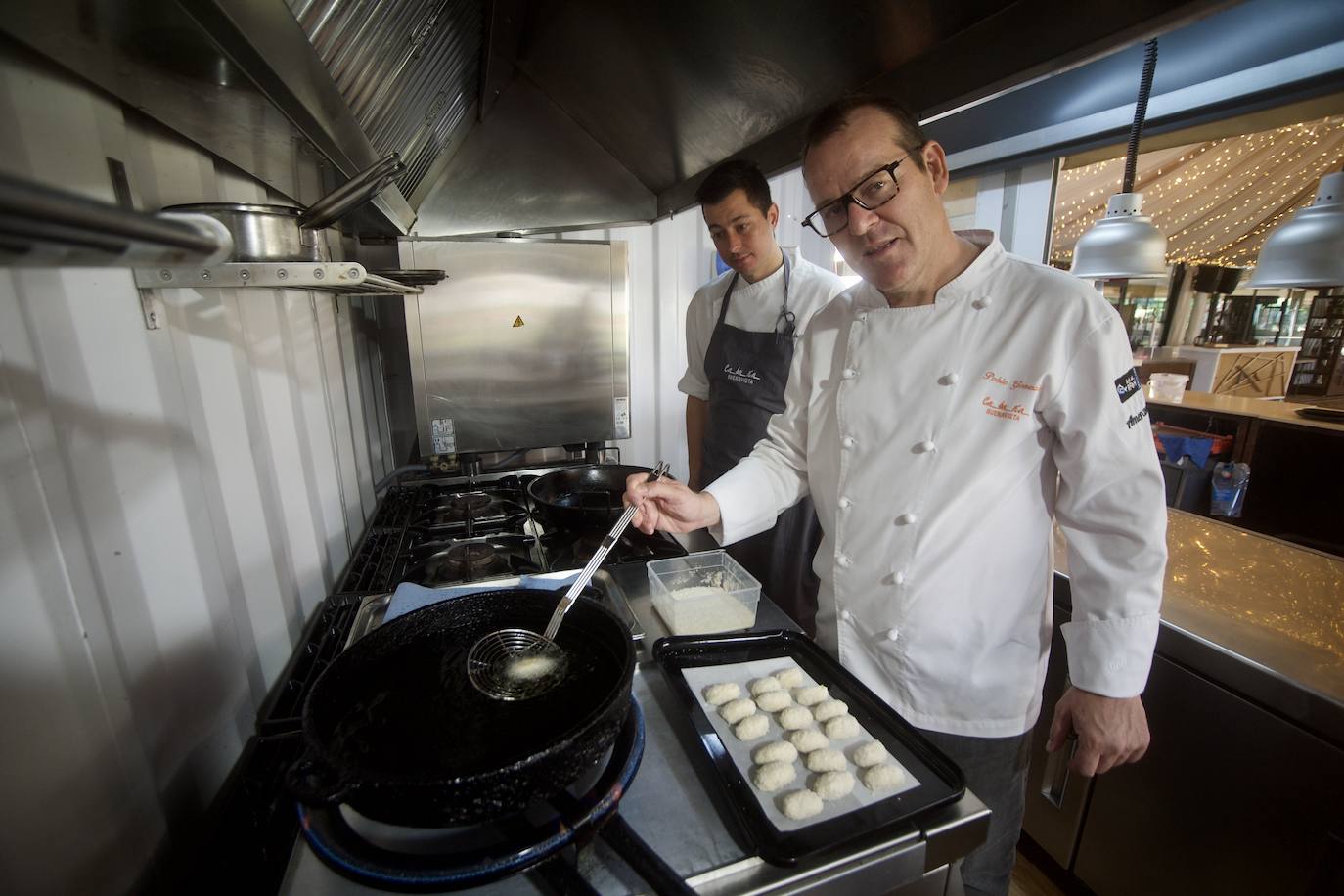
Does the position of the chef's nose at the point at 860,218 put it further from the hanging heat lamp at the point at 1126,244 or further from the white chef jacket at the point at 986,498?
the hanging heat lamp at the point at 1126,244

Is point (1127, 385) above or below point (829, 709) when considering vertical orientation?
above

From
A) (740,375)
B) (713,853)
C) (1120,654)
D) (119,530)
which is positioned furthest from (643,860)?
(740,375)

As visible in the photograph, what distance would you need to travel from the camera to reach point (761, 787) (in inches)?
27.3

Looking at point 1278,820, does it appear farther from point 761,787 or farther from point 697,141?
point 697,141

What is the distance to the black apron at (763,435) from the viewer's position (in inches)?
77.6

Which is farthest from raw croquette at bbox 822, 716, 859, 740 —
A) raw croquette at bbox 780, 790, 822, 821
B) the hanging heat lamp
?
the hanging heat lamp

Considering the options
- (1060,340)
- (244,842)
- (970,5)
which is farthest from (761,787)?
(970,5)

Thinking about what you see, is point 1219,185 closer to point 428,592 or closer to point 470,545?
point 470,545

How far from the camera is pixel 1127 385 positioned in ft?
3.02

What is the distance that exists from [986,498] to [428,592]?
99 cm

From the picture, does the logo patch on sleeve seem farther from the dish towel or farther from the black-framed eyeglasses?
the dish towel

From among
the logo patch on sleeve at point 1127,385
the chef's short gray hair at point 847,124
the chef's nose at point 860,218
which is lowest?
the logo patch on sleeve at point 1127,385

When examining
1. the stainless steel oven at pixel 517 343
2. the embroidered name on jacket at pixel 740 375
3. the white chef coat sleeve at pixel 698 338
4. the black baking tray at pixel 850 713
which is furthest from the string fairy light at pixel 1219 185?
the black baking tray at pixel 850 713

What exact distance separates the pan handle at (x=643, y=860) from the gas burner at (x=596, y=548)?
73cm
